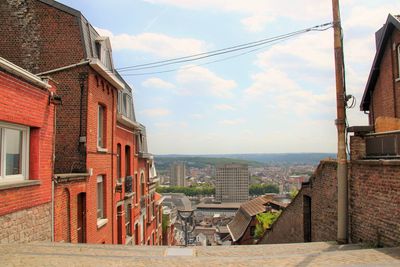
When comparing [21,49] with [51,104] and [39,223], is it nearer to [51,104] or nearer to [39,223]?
[51,104]

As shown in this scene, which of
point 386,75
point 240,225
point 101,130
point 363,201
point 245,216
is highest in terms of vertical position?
point 386,75

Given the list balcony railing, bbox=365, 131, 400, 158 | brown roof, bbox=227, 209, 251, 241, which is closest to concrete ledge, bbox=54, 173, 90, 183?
balcony railing, bbox=365, 131, 400, 158

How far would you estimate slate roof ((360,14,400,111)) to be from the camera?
18288mm

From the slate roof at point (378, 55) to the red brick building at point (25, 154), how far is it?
14.9 m

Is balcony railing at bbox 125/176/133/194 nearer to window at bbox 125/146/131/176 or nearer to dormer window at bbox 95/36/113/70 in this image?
window at bbox 125/146/131/176

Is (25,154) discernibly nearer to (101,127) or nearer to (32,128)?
(32,128)

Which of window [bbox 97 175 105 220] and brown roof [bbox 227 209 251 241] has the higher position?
window [bbox 97 175 105 220]

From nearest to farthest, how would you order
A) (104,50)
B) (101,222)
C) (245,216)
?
(101,222) < (104,50) < (245,216)

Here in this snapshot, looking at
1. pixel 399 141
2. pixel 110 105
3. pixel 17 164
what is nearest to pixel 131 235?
pixel 110 105

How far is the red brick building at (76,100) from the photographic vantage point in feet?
47.2

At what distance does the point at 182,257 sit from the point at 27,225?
413 centimetres

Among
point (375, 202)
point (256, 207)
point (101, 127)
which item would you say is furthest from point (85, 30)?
point (256, 207)

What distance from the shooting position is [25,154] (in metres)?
10.3

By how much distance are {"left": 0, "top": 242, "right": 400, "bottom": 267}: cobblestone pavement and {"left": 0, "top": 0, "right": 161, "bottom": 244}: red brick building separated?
415 cm
